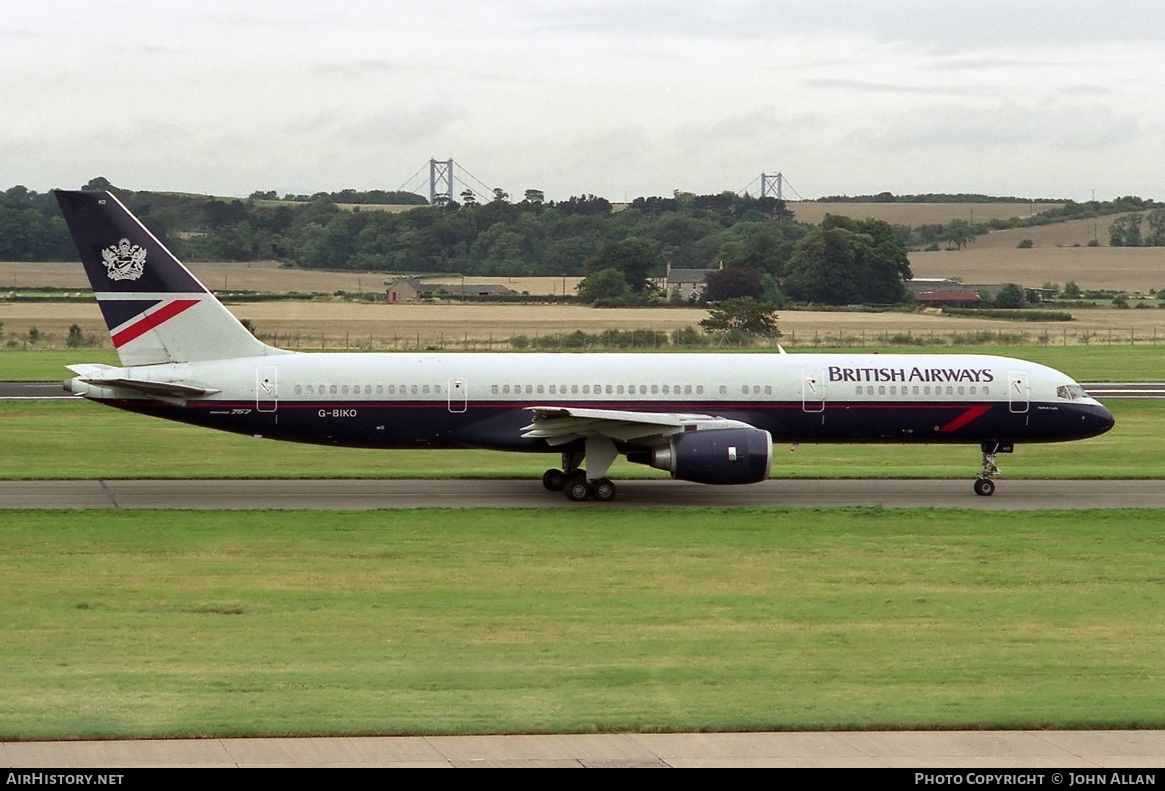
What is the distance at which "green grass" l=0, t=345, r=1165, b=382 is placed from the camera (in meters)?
70.7

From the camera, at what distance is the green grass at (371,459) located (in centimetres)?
3956

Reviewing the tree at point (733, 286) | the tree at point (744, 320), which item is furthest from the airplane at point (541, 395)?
the tree at point (733, 286)

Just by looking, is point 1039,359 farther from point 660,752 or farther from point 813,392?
point 660,752

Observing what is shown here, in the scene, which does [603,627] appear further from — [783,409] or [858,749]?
[783,409]

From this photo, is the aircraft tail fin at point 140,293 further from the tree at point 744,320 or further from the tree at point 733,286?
the tree at point 733,286

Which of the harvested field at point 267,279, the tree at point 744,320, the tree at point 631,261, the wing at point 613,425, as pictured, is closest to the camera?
the wing at point 613,425

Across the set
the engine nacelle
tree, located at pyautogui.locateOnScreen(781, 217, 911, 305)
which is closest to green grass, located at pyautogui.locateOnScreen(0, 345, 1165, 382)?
the engine nacelle

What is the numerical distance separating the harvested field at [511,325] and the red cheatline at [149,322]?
47.4 meters

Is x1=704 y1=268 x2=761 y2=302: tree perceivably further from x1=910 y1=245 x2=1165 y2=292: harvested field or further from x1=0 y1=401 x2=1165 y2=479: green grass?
x1=0 y1=401 x2=1165 y2=479: green grass

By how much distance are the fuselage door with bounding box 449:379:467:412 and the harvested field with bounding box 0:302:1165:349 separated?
1890 inches

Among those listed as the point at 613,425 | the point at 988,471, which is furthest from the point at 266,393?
the point at 988,471

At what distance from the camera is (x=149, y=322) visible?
34.1m

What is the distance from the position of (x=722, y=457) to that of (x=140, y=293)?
14062 millimetres
